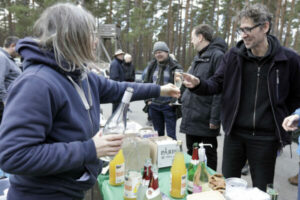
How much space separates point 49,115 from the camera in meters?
0.89

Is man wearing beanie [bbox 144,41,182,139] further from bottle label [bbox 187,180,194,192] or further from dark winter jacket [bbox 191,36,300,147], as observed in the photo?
bottle label [bbox 187,180,194,192]

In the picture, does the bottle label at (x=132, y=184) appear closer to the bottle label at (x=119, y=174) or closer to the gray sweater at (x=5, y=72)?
the bottle label at (x=119, y=174)

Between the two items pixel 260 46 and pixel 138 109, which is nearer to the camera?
pixel 260 46

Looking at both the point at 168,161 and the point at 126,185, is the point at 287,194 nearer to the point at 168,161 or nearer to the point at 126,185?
the point at 168,161

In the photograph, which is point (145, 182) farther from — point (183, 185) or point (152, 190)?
point (183, 185)

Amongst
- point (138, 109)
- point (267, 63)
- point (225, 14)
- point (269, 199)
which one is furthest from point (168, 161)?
point (225, 14)

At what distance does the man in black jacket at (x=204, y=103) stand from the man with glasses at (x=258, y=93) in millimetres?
562

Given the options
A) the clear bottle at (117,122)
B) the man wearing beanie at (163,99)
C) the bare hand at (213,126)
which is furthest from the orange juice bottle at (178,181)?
the man wearing beanie at (163,99)

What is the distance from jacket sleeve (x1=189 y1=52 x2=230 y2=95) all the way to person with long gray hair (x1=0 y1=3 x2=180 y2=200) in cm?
134

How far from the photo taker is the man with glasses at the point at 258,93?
6.39ft

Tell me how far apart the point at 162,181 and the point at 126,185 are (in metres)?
0.35

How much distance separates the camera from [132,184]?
1318mm

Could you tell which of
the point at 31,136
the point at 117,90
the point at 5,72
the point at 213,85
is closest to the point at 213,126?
the point at 213,85

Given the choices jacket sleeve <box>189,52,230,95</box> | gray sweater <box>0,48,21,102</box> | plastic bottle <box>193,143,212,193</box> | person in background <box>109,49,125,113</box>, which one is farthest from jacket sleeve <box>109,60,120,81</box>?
plastic bottle <box>193,143,212,193</box>
